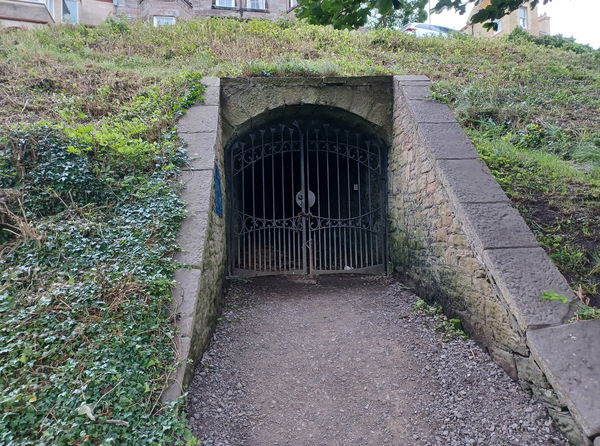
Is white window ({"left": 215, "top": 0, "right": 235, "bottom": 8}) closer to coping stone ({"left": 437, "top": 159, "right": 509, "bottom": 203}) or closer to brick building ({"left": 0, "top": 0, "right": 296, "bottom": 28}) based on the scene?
brick building ({"left": 0, "top": 0, "right": 296, "bottom": 28})

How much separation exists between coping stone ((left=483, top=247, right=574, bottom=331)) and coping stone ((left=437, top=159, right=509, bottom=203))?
66cm

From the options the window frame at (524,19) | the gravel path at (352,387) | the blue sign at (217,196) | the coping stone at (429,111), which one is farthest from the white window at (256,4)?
the gravel path at (352,387)

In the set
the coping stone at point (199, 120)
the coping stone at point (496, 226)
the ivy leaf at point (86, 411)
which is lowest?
the ivy leaf at point (86, 411)

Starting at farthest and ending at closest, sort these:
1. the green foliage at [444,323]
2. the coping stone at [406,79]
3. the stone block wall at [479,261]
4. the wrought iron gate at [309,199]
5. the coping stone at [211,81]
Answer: the wrought iron gate at [309,199]
the coping stone at [406,79]
the coping stone at [211,81]
the green foliage at [444,323]
the stone block wall at [479,261]

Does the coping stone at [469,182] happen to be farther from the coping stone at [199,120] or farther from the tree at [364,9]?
the coping stone at [199,120]

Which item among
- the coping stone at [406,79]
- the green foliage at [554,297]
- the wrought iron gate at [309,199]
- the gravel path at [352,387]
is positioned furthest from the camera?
the wrought iron gate at [309,199]

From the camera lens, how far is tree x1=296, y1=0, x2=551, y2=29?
341 cm

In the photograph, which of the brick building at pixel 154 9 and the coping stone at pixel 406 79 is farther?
the brick building at pixel 154 9

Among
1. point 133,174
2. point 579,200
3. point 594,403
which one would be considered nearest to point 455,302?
point 594,403

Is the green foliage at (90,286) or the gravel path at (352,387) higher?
the green foliage at (90,286)

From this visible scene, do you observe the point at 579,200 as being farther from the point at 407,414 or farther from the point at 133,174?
the point at 133,174

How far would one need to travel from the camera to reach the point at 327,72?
220 inches

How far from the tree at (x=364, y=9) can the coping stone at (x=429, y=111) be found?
1.22 metres

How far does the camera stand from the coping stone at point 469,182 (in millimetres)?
3674
